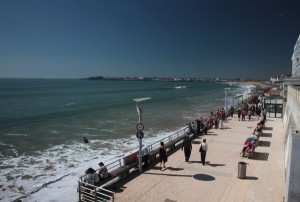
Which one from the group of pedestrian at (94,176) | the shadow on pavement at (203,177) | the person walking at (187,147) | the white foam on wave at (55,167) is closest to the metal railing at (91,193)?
the group of pedestrian at (94,176)

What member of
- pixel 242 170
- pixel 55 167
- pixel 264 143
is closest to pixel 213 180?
pixel 242 170

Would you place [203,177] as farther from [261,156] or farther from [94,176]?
[261,156]

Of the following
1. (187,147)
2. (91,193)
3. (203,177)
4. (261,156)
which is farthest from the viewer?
(261,156)

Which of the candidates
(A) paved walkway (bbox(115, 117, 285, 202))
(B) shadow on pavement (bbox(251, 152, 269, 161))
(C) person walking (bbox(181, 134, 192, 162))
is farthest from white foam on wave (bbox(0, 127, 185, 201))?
(B) shadow on pavement (bbox(251, 152, 269, 161))

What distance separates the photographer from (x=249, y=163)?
13.5m

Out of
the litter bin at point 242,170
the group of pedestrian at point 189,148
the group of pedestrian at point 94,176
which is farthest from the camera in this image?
the group of pedestrian at point 189,148

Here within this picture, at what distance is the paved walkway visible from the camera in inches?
379

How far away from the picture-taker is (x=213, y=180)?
Answer: 36.6 feet

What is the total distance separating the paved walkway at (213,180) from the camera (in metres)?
9.62

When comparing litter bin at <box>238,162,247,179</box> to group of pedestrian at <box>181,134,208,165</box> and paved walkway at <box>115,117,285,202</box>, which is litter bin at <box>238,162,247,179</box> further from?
group of pedestrian at <box>181,134,208,165</box>

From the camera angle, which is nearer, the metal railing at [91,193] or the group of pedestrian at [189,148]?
the metal railing at [91,193]

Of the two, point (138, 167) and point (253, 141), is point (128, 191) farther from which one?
point (253, 141)

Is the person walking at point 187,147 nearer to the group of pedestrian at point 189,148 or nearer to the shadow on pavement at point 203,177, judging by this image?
the group of pedestrian at point 189,148

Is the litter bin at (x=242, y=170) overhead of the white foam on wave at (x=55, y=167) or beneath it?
overhead
